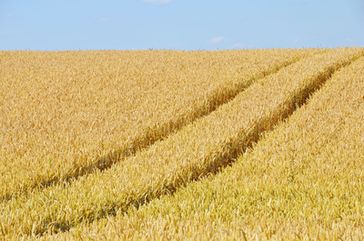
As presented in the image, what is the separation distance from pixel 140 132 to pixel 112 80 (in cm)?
740

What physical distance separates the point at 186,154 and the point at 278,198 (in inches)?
99.5

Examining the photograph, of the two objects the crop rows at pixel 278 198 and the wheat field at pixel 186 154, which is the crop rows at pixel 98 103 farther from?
the crop rows at pixel 278 198

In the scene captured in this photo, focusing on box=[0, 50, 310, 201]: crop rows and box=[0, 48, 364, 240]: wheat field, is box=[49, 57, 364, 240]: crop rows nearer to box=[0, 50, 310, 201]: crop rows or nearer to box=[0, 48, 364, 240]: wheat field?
box=[0, 48, 364, 240]: wheat field

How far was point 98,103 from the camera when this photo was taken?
572 inches

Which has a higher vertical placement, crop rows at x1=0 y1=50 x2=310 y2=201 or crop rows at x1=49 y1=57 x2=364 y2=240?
crop rows at x1=0 y1=50 x2=310 y2=201

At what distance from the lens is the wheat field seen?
19.5ft

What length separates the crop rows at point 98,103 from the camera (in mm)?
9188

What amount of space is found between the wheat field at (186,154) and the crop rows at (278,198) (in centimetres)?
2

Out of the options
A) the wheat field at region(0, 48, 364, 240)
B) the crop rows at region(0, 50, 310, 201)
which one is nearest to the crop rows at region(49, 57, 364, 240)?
the wheat field at region(0, 48, 364, 240)

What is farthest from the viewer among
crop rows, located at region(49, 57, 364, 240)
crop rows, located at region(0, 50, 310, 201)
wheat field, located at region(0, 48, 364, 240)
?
crop rows, located at region(0, 50, 310, 201)

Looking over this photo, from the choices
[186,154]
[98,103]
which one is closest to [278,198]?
[186,154]

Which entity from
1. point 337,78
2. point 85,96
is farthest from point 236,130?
point 337,78

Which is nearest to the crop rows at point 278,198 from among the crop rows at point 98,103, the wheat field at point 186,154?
the wheat field at point 186,154

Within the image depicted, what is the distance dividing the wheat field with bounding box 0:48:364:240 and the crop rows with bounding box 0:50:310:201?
0.12 ft
